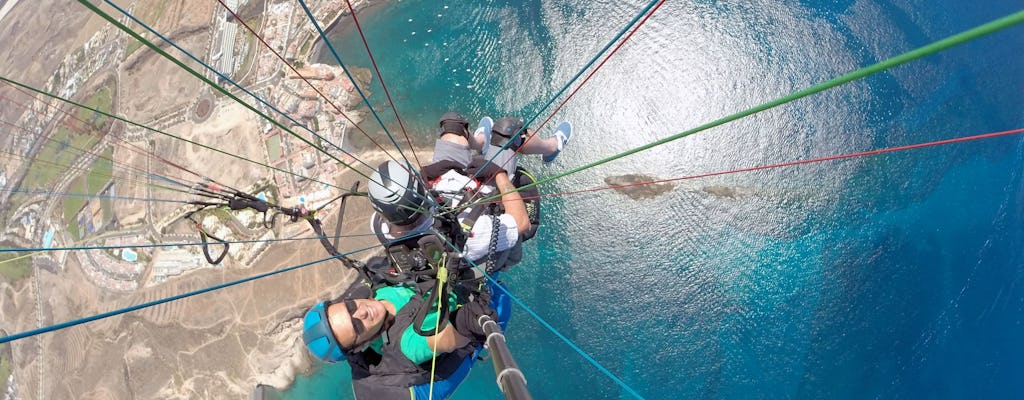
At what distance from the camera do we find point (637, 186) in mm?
4699

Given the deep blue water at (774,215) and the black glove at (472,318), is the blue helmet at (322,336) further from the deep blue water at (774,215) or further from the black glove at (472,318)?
the deep blue water at (774,215)

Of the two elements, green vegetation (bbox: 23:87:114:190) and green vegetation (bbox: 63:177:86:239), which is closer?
green vegetation (bbox: 63:177:86:239)

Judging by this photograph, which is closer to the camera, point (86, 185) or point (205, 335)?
point (205, 335)

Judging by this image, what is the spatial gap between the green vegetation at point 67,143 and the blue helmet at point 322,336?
6.71 metres

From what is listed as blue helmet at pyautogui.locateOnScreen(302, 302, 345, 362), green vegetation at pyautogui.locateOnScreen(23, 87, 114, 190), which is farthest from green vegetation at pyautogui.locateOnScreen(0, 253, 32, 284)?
blue helmet at pyautogui.locateOnScreen(302, 302, 345, 362)

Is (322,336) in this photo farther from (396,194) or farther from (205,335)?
(205,335)

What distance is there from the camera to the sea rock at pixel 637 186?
4.66 meters

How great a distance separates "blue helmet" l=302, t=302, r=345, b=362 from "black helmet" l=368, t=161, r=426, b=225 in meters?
0.52

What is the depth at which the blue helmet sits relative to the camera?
6.79 ft

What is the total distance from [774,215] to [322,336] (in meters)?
4.17

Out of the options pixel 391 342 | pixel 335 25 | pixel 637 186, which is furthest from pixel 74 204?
pixel 637 186

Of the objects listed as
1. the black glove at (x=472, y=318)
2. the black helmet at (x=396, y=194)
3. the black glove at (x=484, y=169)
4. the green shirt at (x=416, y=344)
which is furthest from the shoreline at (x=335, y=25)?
the black glove at (x=472, y=318)

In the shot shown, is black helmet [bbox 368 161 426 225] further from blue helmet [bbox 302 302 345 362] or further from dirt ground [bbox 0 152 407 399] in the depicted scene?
dirt ground [bbox 0 152 407 399]

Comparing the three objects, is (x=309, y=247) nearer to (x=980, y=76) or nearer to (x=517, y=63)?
(x=517, y=63)
